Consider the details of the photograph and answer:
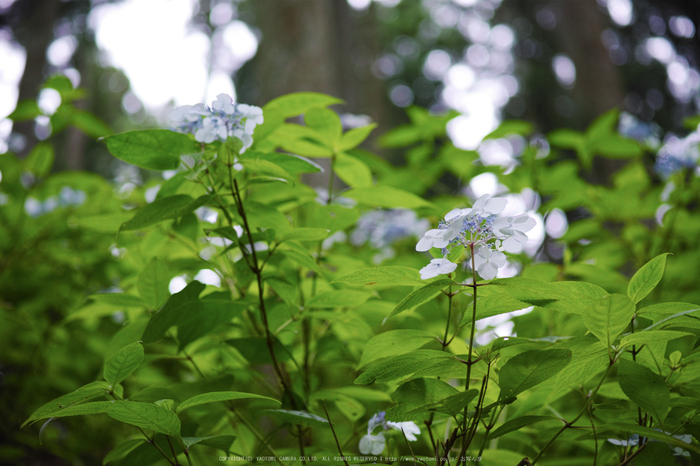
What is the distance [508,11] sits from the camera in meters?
11.5

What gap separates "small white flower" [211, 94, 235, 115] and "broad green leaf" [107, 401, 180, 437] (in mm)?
521

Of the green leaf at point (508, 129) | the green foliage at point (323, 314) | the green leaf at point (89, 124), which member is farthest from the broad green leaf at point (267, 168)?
the green leaf at point (508, 129)

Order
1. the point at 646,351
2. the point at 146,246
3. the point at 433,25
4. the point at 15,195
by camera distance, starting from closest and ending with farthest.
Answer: the point at 646,351, the point at 146,246, the point at 15,195, the point at 433,25

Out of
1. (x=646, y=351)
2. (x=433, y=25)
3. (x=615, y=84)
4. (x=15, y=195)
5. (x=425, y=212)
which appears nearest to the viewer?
(x=646, y=351)

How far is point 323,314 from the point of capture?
954 mm

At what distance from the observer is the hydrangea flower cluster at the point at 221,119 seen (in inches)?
33.6

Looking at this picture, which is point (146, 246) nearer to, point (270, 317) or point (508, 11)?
point (270, 317)

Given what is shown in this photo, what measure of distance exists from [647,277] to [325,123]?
0.75m

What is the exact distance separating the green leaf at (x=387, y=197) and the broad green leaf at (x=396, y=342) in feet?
1.17

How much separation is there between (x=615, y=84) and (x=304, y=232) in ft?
12.3

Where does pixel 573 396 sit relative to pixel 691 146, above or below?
below

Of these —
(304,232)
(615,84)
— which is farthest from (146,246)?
(615,84)

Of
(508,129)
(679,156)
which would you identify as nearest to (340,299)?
(508,129)

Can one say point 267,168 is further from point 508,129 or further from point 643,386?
point 508,129
